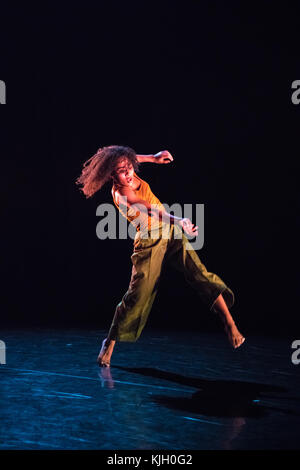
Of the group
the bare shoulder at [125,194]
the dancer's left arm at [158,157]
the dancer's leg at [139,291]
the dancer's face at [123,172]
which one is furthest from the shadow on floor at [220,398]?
the dancer's left arm at [158,157]

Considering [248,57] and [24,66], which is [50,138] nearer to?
[24,66]

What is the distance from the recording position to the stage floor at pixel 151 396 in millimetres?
2184

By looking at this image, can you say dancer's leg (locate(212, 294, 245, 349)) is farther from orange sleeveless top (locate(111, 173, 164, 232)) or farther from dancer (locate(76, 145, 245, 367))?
orange sleeveless top (locate(111, 173, 164, 232))

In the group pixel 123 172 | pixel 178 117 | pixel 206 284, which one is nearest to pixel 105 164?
pixel 123 172

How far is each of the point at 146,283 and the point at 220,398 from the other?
0.83m

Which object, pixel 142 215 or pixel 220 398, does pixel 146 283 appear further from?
pixel 220 398

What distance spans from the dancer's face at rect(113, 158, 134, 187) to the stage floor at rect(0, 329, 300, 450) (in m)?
1.09

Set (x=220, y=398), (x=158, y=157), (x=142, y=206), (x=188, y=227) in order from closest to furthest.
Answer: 1. (x=220, y=398)
2. (x=188, y=227)
3. (x=142, y=206)
4. (x=158, y=157)

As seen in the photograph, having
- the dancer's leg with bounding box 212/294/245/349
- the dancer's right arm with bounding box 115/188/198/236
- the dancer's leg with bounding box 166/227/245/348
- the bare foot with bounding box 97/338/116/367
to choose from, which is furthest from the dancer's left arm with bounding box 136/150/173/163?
the bare foot with bounding box 97/338/116/367

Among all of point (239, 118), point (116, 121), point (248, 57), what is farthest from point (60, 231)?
point (248, 57)

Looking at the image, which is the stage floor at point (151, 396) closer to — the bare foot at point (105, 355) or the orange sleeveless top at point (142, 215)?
the bare foot at point (105, 355)

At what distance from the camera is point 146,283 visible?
3.32 metres

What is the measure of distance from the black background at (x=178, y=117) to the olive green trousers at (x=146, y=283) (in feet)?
7.13

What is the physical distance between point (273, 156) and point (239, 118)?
511 millimetres
